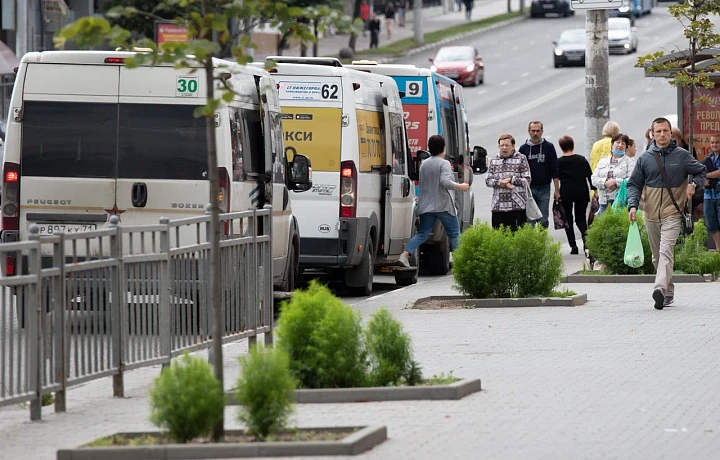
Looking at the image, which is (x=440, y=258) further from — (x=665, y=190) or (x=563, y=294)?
(x=665, y=190)

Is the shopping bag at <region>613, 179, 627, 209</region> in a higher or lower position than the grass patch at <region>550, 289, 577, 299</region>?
higher

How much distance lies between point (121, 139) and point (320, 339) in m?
5.14

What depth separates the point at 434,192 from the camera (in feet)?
61.6

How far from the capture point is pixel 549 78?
6206 centimetres

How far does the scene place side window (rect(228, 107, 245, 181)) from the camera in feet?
45.2

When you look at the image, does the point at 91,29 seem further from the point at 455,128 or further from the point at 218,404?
the point at 455,128

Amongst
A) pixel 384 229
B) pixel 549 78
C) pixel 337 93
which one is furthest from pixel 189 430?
pixel 549 78

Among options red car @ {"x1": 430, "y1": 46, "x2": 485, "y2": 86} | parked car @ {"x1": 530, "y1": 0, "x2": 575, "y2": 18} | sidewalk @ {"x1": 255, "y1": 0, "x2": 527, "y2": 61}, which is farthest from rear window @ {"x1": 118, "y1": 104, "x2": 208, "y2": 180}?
parked car @ {"x1": 530, "y1": 0, "x2": 575, "y2": 18}

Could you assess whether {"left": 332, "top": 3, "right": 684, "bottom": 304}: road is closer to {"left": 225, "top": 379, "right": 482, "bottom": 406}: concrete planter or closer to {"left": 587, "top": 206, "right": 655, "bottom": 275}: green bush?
{"left": 587, "top": 206, "right": 655, "bottom": 275}: green bush

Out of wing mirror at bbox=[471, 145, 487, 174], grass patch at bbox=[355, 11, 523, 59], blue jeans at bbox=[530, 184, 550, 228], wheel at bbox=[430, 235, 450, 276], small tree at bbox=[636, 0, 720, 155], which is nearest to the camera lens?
small tree at bbox=[636, 0, 720, 155]

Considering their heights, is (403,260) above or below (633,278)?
above

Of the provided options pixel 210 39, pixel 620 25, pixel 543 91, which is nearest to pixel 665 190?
pixel 210 39

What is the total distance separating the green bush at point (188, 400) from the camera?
7.24 metres

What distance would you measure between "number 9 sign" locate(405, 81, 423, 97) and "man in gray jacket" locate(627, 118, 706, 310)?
6197 millimetres
